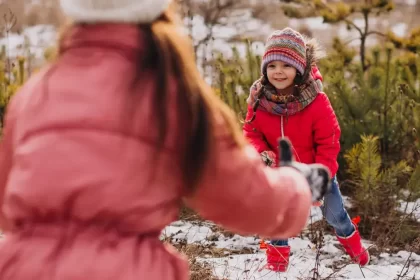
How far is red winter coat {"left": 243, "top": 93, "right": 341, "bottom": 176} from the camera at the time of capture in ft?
11.6

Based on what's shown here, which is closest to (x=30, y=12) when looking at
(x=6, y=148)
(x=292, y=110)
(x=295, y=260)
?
(x=295, y=260)

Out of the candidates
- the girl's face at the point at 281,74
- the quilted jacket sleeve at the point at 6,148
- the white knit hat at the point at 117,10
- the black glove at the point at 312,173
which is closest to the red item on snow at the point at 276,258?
the girl's face at the point at 281,74

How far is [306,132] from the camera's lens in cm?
356

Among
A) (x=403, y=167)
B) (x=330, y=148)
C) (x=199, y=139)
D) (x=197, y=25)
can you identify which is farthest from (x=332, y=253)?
(x=197, y=25)

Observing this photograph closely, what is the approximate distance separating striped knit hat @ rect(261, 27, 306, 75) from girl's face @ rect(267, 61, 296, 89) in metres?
0.03

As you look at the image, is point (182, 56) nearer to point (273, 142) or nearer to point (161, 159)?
point (161, 159)

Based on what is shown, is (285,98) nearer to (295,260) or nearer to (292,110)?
(292,110)

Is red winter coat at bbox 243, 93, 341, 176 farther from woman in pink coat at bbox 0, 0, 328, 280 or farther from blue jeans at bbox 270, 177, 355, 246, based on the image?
woman in pink coat at bbox 0, 0, 328, 280

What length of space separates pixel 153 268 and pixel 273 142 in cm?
233

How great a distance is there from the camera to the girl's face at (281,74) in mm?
3574

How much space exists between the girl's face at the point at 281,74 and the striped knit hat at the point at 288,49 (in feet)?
0.11

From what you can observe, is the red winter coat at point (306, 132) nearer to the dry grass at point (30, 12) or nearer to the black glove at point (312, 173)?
the black glove at point (312, 173)

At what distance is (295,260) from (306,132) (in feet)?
2.93

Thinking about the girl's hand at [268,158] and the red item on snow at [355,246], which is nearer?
the girl's hand at [268,158]
